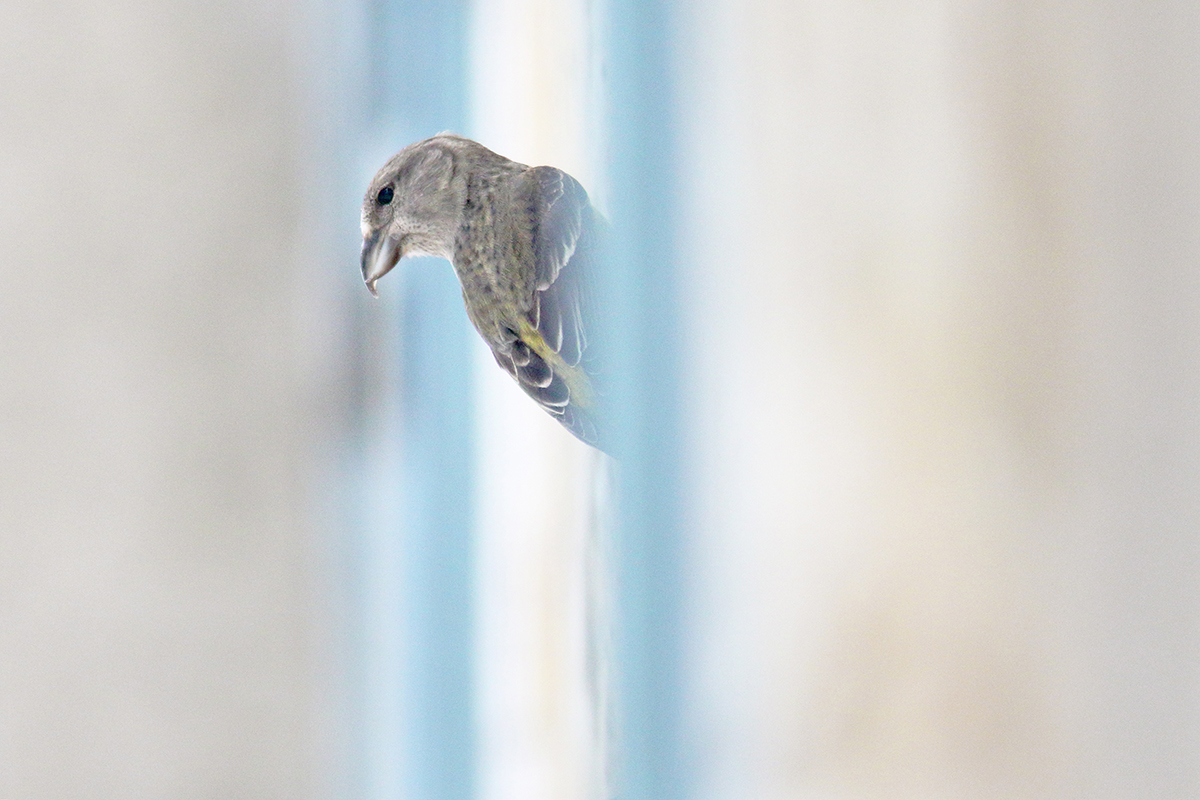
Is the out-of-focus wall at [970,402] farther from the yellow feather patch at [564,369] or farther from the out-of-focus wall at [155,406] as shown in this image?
the out-of-focus wall at [155,406]

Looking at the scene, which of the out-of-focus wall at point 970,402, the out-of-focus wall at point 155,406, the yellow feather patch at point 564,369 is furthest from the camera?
the out-of-focus wall at point 155,406

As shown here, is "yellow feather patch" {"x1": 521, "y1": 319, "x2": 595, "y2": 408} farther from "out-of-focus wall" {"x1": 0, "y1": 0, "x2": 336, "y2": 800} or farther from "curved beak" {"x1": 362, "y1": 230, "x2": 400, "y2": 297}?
"out-of-focus wall" {"x1": 0, "y1": 0, "x2": 336, "y2": 800}

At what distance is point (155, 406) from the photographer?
0.77 meters

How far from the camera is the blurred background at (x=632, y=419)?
0.18 meters

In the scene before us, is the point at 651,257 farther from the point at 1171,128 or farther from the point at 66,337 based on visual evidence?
the point at 66,337

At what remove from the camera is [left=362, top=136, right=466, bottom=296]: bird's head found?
2.33 feet

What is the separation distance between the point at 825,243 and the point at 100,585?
0.73m

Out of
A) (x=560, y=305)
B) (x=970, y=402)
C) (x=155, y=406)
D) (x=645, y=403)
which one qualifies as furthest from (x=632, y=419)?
(x=155, y=406)

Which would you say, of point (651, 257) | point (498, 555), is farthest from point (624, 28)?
point (498, 555)

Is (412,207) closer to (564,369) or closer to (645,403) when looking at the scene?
(564,369)

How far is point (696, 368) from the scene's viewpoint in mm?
388

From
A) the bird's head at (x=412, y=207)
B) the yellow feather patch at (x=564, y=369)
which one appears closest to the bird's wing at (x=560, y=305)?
the yellow feather patch at (x=564, y=369)

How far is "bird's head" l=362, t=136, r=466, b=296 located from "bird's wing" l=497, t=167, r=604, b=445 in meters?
0.10

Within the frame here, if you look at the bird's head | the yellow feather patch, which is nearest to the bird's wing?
the yellow feather patch
